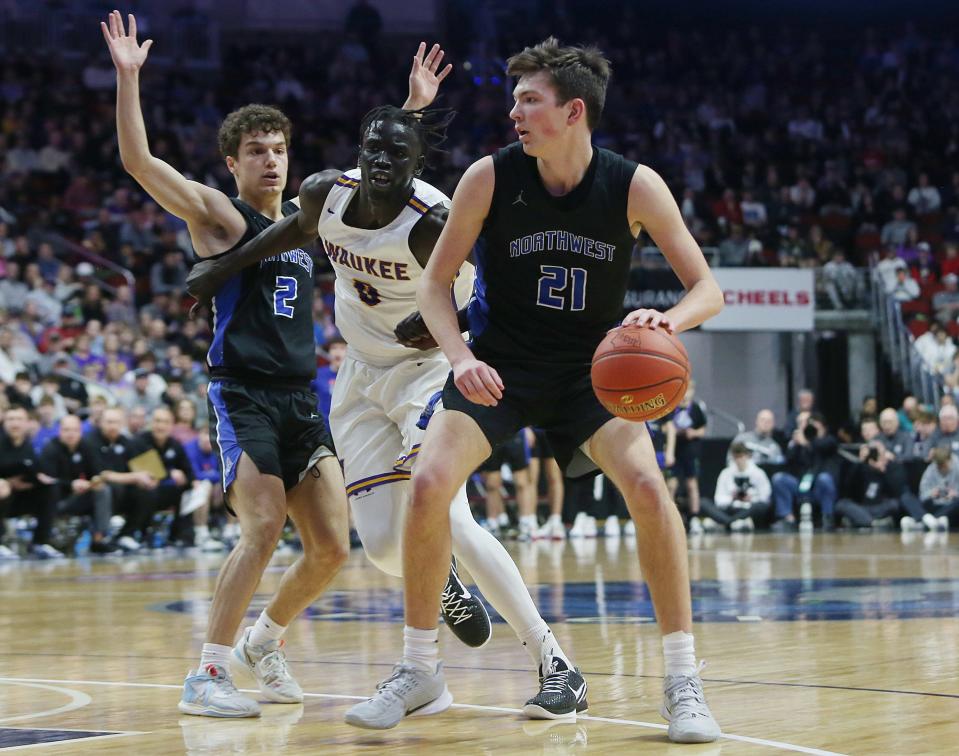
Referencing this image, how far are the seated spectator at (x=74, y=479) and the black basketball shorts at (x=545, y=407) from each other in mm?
9694

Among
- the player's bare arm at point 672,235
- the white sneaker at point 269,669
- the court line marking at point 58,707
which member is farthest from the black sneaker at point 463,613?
the player's bare arm at point 672,235

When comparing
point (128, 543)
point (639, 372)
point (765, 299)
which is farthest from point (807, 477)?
point (639, 372)

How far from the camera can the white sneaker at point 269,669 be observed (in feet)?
16.5

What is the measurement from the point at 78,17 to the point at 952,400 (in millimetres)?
16563

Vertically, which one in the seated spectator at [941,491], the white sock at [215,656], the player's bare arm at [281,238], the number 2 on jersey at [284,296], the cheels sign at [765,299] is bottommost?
the white sock at [215,656]

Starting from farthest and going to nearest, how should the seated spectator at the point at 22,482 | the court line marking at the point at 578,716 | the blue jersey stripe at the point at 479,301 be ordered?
the seated spectator at the point at 22,482 → the blue jersey stripe at the point at 479,301 → the court line marking at the point at 578,716

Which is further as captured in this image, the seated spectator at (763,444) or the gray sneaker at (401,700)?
the seated spectator at (763,444)

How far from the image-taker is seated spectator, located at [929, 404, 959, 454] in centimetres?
1636

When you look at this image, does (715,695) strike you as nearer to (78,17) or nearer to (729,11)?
(78,17)

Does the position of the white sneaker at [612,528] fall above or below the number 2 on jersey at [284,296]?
below

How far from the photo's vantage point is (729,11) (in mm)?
31062

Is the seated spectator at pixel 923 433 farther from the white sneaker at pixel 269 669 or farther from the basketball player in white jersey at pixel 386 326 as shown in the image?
the white sneaker at pixel 269 669

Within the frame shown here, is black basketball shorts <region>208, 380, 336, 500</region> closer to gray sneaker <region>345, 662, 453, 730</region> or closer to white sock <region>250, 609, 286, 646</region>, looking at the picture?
white sock <region>250, 609, 286, 646</region>

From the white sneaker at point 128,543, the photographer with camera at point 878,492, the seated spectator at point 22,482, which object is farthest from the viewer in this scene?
the photographer with camera at point 878,492
